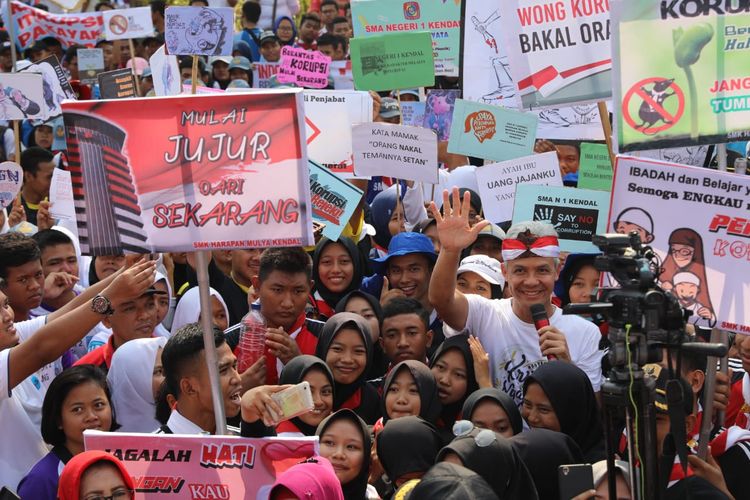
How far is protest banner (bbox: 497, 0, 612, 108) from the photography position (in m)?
6.59

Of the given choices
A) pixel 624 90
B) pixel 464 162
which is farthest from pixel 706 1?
pixel 464 162

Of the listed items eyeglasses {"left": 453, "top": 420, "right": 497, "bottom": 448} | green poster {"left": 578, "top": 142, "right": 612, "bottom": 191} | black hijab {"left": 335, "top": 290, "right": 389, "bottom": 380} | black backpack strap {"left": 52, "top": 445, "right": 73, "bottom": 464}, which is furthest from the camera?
green poster {"left": 578, "top": 142, "right": 612, "bottom": 191}

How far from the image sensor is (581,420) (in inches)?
204

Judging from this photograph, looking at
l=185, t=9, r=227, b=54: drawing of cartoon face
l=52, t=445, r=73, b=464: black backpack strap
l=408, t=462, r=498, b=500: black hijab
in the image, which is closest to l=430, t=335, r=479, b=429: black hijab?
l=52, t=445, r=73, b=464: black backpack strap

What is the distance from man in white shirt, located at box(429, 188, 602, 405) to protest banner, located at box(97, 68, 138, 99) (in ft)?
13.7

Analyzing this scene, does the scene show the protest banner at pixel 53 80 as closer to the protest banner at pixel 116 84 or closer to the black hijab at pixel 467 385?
the protest banner at pixel 116 84

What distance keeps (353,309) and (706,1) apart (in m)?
2.44

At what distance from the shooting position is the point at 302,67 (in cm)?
1054

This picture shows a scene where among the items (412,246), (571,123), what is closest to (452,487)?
(412,246)

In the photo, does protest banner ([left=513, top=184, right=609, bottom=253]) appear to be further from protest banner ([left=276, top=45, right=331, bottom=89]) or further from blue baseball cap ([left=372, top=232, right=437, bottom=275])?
protest banner ([left=276, top=45, right=331, bottom=89])

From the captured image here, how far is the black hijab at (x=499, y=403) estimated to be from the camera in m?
5.10

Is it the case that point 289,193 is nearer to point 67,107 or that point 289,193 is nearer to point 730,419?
point 67,107

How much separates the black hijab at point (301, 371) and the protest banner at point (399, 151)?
272 centimetres

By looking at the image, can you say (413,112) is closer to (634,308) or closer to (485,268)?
(485,268)
